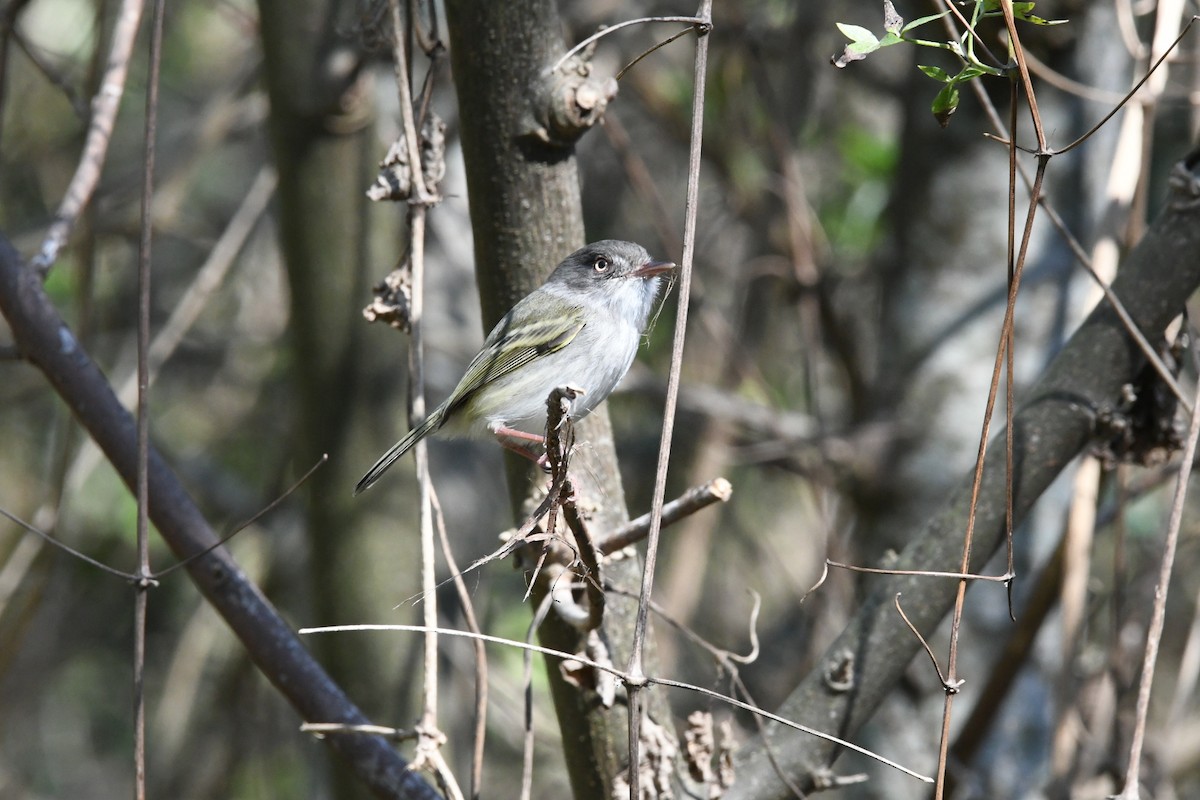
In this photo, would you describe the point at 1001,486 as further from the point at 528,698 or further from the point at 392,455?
the point at 392,455

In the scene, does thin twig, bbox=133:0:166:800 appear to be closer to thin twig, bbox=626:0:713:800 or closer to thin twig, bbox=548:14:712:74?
thin twig, bbox=548:14:712:74

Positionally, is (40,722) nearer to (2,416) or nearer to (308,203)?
(2,416)

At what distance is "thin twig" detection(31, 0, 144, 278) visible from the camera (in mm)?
2445

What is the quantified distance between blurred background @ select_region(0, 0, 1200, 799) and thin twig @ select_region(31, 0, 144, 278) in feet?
0.85

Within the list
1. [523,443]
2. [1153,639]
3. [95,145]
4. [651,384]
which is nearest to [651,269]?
[523,443]

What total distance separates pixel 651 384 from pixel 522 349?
1.82 meters

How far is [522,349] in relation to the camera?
333cm

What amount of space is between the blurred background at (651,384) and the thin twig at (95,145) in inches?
10.2

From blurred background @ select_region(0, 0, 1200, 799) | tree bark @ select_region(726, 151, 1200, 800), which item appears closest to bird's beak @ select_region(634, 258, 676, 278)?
blurred background @ select_region(0, 0, 1200, 799)

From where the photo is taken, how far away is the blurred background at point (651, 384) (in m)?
3.62

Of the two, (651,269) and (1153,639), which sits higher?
(651,269)

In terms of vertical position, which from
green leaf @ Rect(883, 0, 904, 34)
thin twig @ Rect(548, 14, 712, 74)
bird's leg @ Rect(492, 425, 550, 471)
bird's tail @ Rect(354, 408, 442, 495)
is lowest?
bird's leg @ Rect(492, 425, 550, 471)

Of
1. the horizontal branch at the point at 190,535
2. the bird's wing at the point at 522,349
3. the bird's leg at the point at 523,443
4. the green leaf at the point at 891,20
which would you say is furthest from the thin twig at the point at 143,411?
the green leaf at the point at 891,20

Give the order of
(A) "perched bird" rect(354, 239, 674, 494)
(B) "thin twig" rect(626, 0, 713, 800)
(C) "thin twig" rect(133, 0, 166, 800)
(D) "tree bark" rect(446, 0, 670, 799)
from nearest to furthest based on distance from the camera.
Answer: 1. (B) "thin twig" rect(626, 0, 713, 800)
2. (C) "thin twig" rect(133, 0, 166, 800)
3. (D) "tree bark" rect(446, 0, 670, 799)
4. (A) "perched bird" rect(354, 239, 674, 494)
